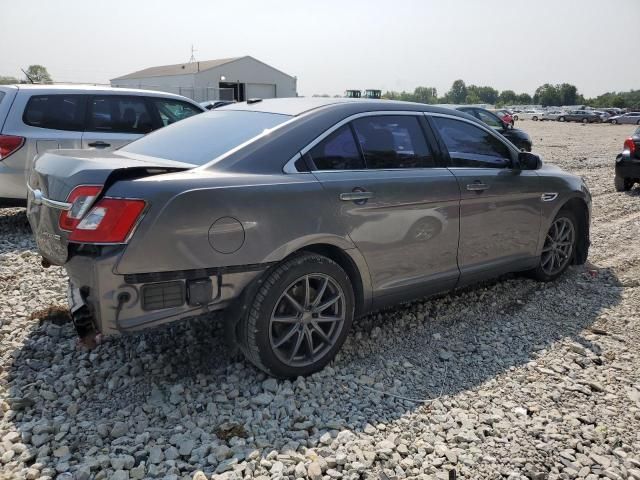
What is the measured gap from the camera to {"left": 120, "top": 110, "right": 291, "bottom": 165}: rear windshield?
3285mm

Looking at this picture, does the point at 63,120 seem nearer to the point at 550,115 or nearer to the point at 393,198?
the point at 393,198

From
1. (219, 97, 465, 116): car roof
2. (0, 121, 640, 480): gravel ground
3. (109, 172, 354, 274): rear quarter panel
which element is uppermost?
(219, 97, 465, 116): car roof

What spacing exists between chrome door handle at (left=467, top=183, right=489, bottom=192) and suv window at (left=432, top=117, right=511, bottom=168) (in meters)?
0.19

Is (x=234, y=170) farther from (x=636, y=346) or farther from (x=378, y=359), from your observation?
(x=636, y=346)

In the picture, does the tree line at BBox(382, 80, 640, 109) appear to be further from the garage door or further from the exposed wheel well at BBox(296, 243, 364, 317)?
the exposed wheel well at BBox(296, 243, 364, 317)

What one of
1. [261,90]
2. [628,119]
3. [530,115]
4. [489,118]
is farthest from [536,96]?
[489,118]

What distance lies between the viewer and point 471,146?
14.4 feet

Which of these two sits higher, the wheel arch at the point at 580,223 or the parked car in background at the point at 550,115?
the parked car in background at the point at 550,115

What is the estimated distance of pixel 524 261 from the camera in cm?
480

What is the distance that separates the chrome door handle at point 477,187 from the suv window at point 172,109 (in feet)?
15.4

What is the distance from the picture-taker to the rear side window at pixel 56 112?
6305 mm

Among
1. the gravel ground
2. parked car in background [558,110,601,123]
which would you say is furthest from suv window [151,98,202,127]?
parked car in background [558,110,601,123]

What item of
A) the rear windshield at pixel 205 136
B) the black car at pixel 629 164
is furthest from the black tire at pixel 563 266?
the black car at pixel 629 164

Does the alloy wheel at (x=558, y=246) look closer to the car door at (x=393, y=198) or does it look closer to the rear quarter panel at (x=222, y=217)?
the car door at (x=393, y=198)
